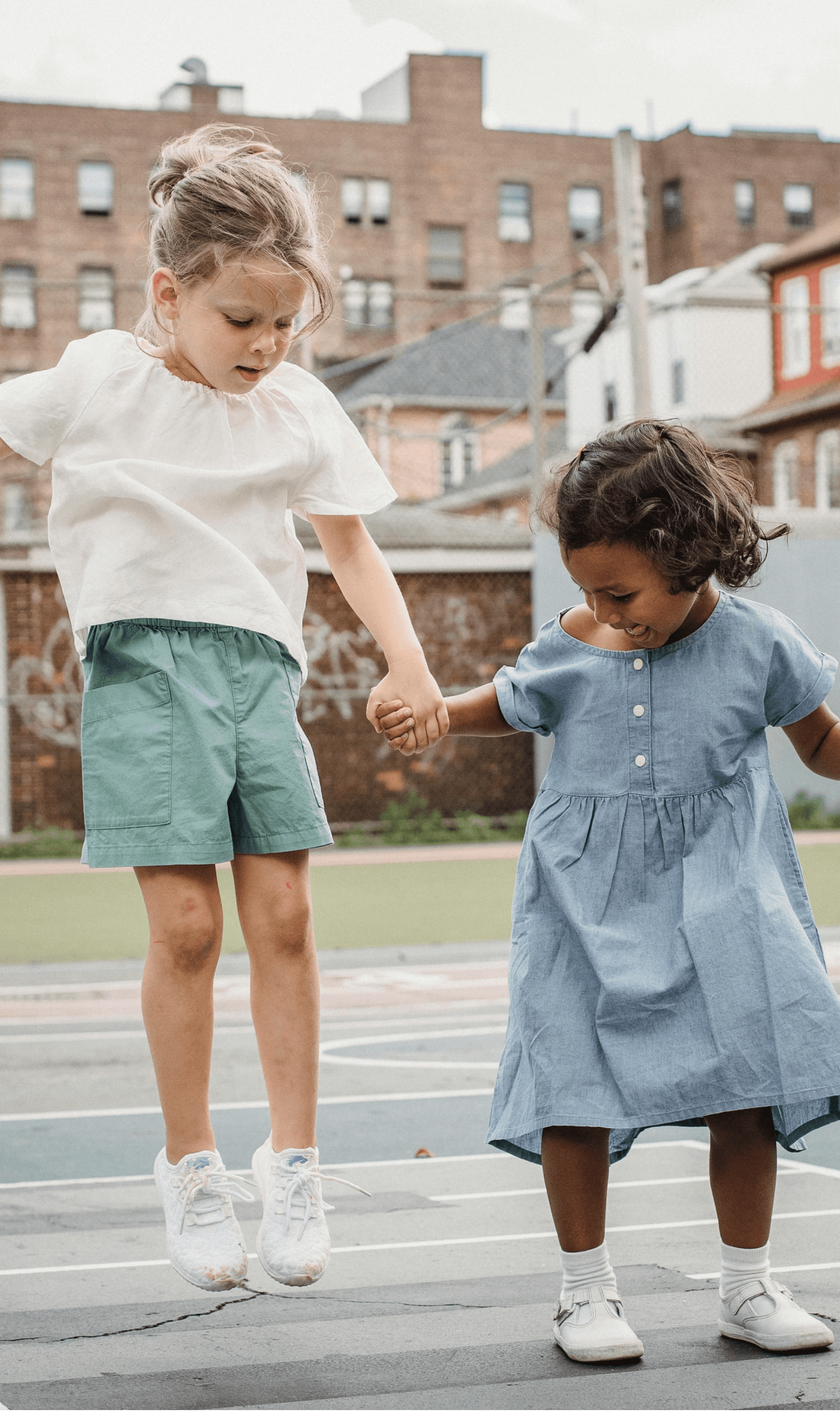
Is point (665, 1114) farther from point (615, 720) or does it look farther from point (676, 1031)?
point (615, 720)

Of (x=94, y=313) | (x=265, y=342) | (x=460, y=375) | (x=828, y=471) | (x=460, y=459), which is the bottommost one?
(x=265, y=342)

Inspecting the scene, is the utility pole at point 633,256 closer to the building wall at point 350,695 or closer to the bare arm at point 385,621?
the building wall at point 350,695

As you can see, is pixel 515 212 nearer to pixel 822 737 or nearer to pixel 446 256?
pixel 446 256

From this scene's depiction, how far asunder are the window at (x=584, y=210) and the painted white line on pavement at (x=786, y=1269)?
52816 mm

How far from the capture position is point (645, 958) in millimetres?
2926

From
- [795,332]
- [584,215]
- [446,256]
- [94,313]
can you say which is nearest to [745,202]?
[584,215]

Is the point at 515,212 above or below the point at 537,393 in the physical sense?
above

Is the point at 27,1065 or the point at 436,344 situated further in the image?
the point at 436,344

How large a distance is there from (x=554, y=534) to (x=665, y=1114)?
101 cm

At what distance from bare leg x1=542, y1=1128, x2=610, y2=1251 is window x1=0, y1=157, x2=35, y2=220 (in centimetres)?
4812

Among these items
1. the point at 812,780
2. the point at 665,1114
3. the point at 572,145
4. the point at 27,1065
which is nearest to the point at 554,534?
the point at 665,1114

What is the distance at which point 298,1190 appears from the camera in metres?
3.02

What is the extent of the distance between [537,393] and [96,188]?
120ft

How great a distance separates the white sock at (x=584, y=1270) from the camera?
9.70 feet
